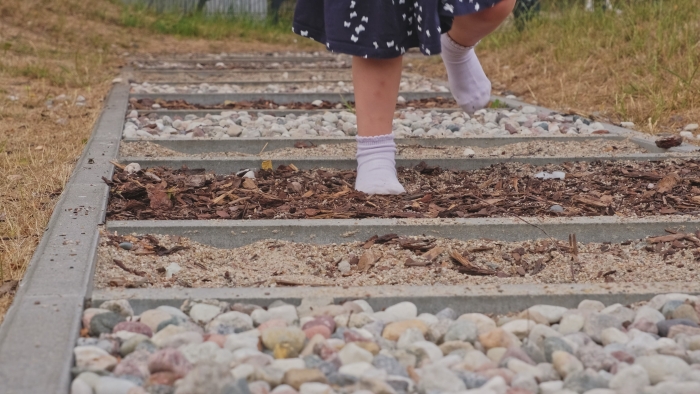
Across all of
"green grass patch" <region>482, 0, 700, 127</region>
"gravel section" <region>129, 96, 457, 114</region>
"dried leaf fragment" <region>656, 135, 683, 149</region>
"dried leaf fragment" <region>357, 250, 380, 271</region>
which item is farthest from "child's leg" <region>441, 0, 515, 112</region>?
"gravel section" <region>129, 96, 457, 114</region>

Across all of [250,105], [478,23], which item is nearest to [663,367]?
[478,23]

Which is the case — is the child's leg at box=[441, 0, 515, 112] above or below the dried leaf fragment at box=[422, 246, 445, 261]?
above

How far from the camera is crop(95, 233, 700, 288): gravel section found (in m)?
1.93

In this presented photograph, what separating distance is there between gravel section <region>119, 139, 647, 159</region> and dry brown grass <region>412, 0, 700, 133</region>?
0.56m

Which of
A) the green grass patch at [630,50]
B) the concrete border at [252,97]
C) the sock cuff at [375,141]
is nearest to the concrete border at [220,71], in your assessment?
the green grass patch at [630,50]

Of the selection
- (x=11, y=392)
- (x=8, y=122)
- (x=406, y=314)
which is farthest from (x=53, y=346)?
(x=8, y=122)

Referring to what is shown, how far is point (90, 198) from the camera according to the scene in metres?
2.41

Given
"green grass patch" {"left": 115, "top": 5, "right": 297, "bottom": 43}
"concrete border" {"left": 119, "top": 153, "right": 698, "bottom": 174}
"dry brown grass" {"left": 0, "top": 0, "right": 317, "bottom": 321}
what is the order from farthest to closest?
"green grass patch" {"left": 115, "top": 5, "right": 297, "bottom": 43}, "concrete border" {"left": 119, "top": 153, "right": 698, "bottom": 174}, "dry brown grass" {"left": 0, "top": 0, "right": 317, "bottom": 321}

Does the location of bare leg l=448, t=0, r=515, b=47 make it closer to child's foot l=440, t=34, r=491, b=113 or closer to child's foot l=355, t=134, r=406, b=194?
child's foot l=440, t=34, r=491, b=113

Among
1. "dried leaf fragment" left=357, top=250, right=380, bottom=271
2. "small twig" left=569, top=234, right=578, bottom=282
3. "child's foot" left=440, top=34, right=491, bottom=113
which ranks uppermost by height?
"child's foot" left=440, top=34, right=491, bottom=113

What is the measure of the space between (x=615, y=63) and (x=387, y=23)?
120 inches

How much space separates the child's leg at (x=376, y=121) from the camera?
2660 millimetres

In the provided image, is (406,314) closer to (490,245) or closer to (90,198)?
(490,245)

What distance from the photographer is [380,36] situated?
2.57m
